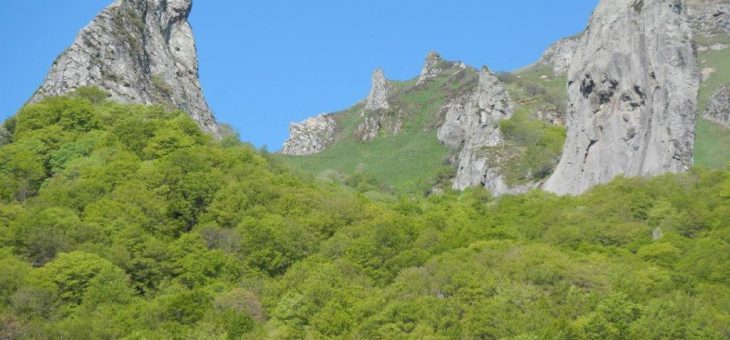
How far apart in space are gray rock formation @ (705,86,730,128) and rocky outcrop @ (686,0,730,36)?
29.0 metres

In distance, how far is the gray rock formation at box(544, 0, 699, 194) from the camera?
81.9 m

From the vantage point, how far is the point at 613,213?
75938mm

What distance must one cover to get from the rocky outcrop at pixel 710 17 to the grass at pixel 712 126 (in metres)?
3.42

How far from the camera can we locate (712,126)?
116125mm

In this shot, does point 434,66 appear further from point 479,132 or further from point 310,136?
point 479,132

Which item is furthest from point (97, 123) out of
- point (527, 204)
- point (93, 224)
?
point (527, 204)

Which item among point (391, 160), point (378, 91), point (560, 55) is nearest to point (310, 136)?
point (378, 91)

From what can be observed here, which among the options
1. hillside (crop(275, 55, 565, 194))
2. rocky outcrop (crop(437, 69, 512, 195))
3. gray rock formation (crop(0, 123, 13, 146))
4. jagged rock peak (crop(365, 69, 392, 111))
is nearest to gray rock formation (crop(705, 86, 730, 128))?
hillside (crop(275, 55, 565, 194))

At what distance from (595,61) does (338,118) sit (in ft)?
259

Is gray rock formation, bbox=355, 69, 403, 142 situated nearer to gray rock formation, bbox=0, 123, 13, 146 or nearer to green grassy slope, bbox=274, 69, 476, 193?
green grassy slope, bbox=274, 69, 476, 193

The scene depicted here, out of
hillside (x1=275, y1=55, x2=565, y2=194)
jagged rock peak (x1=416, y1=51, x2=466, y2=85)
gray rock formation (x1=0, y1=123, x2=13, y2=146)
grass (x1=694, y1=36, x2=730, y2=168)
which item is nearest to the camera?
gray rock formation (x1=0, y1=123, x2=13, y2=146)

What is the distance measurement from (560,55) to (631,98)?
77633 mm

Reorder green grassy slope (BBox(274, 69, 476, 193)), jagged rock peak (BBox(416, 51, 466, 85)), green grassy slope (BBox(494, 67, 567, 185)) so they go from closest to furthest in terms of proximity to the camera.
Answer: green grassy slope (BBox(494, 67, 567, 185)) < green grassy slope (BBox(274, 69, 476, 193)) < jagged rock peak (BBox(416, 51, 466, 85))

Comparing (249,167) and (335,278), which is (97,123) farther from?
(335,278)
